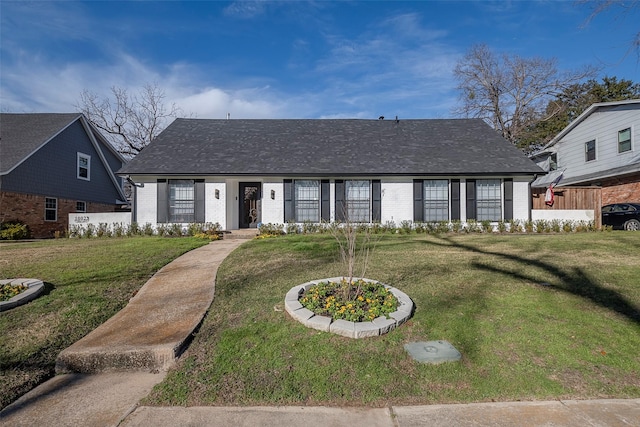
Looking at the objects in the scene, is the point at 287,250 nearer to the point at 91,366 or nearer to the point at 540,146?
the point at 91,366

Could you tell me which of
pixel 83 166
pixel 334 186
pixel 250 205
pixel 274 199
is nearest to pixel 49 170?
pixel 83 166

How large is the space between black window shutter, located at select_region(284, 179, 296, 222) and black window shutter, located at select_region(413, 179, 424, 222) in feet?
16.3

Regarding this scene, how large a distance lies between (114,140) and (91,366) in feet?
95.6

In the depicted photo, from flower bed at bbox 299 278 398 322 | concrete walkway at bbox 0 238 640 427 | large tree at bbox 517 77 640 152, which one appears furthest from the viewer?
large tree at bbox 517 77 640 152

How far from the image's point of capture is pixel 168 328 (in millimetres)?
3801

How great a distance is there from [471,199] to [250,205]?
10.2 metres

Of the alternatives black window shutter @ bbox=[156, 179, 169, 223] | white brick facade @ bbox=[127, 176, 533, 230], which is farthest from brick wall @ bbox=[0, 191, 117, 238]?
black window shutter @ bbox=[156, 179, 169, 223]

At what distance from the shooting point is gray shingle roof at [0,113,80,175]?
46.0 feet

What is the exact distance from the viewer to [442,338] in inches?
136

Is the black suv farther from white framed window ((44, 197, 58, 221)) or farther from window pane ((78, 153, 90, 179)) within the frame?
window pane ((78, 153, 90, 179))

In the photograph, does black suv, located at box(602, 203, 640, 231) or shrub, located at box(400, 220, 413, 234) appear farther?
shrub, located at box(400, 220, 413, 234)

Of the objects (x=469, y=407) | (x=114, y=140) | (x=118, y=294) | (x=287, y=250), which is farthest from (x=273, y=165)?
(x=114, y=140)

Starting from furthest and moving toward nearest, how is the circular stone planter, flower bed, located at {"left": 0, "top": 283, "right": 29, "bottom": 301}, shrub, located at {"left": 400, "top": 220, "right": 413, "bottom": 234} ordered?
shrub, located at {"left": 400, "top": 220, "right": 413, "bottom": 234}
flower bed, located at {"left": 0, "top": 283, "right": 29, "bottom": 301}
the circular stone planter

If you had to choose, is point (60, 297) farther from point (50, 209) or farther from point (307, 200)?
point (50, 209)
